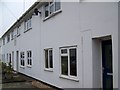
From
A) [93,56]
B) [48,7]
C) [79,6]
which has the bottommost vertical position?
[93,56]

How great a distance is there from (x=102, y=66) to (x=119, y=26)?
200 centimetres

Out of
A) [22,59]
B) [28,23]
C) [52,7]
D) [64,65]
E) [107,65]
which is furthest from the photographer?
[22,59]

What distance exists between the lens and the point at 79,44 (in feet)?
30.0

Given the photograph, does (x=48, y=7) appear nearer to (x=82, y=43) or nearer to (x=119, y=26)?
(x=82, y=43)

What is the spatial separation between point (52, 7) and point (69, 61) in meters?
3.99

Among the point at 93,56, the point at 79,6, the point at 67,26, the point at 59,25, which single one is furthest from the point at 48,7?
the point at 93,56

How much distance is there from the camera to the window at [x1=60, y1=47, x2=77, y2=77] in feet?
32.2

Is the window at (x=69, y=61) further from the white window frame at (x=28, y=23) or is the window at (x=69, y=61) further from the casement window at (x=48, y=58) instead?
the white window frame at (x=28, y=23)

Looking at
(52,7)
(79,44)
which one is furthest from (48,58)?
(79,44)

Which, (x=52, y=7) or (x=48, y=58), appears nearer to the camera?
(x=52, y=7)

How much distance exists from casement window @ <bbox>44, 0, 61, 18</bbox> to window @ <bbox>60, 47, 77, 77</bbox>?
2.35 m

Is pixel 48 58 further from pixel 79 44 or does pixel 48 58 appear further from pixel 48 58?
pixel 79 44

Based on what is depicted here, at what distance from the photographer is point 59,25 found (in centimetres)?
1145

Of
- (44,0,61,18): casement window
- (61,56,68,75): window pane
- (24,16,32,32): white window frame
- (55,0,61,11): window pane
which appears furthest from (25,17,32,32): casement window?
(61,56,68,75): window pane
